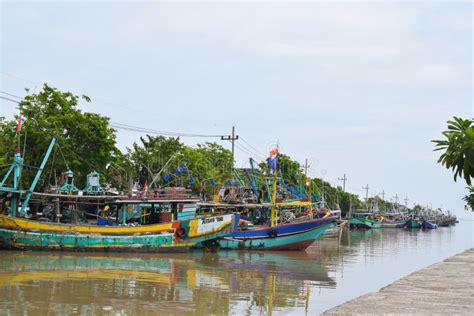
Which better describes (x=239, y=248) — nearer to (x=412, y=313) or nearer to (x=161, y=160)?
(x=161, y=160)

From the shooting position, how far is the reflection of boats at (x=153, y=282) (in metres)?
15.1

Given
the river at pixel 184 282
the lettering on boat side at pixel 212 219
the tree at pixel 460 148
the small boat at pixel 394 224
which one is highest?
the tree at pixel 460 148

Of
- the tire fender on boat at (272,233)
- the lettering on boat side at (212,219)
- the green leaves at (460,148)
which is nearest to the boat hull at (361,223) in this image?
the tire fender on boat at (272,233)

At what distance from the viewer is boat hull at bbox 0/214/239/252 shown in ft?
90.9

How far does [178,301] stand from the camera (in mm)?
15844

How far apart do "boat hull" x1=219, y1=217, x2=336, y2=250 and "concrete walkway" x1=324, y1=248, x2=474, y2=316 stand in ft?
50.6

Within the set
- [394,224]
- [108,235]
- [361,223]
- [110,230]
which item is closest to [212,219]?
[110,230]

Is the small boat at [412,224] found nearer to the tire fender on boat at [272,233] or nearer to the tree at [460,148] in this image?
the tire fender on boat at [272,233]

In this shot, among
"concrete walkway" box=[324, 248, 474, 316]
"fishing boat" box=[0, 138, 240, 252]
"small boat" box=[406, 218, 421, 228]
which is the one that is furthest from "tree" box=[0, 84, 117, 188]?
"small boat" box=[406, 218, 421, 228]

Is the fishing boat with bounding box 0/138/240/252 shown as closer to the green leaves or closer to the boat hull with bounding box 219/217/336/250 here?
Answer: the boat hull with bounding box 219/217/336/250

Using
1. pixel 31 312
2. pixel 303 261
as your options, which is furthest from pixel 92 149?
pixel 31 312

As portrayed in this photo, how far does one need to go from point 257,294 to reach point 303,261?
12.3 m

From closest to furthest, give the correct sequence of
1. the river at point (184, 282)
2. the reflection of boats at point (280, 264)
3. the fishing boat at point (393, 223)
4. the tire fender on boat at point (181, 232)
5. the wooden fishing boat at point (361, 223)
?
1. the river at point (184, 282)
2. the reflection of boats at point (280, 264)
3. the tire fender on boat at point (181, 232)
4. the wooden fishing boat at point (361, 223)
5. the fishing boat at point (393, 223)

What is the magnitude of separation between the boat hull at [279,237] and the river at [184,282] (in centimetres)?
129
